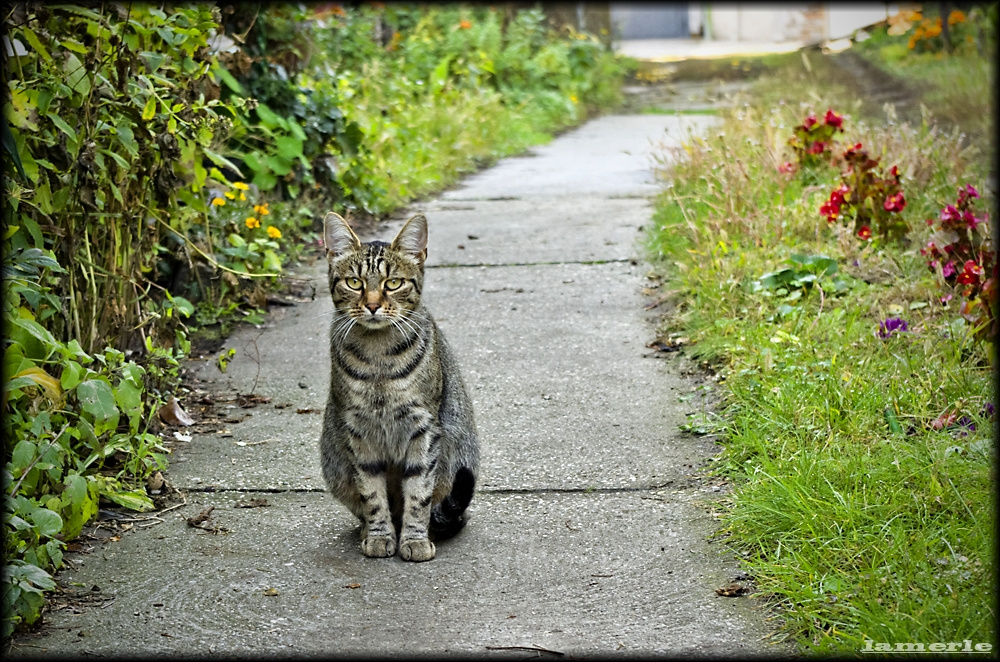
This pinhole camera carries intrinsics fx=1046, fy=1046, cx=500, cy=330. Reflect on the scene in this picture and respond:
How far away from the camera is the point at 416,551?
12.6ft

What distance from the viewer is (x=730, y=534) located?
3.85 meters

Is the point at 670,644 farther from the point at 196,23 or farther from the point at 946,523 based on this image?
the point at 196,23

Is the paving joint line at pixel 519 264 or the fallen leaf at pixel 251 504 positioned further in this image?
the paving joint line at pixel 519 264

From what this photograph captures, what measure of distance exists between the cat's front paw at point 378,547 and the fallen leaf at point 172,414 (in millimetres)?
1552

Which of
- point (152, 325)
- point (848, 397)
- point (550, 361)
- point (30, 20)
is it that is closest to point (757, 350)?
point (848, 397)

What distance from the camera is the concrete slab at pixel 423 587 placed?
127 inches

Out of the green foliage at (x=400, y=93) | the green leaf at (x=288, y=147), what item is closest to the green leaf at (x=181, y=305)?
the green foliage at (x=400, y=93)

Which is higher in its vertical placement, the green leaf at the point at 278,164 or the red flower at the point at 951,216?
the green leaf at the point at 278,164

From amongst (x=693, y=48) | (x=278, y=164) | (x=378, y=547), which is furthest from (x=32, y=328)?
(x=693, y=48)

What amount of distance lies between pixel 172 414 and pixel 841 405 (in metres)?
3.07

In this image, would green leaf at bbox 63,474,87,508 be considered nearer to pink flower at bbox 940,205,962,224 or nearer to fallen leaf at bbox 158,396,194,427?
fallen leaf at bbox 158,396,194,427

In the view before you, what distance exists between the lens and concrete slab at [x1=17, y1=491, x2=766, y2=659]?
10.6ft

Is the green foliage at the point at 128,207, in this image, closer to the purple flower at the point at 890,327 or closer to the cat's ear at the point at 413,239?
the cat's ear at the point at 413,239

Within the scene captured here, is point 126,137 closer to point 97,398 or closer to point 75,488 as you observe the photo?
point 97,398
